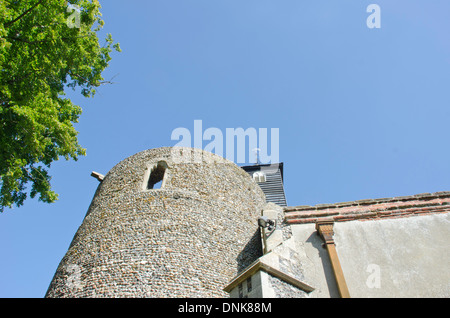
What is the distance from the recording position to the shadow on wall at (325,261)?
15.3 feet

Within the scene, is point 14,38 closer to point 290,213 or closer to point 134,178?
point 134,178

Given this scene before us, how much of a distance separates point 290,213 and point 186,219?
2.94 metres

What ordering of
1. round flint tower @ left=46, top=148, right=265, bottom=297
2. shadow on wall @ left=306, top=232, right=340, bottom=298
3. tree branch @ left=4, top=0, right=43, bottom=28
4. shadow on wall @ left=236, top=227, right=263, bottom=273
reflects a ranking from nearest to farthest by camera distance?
shadow on wall @ left=306, top=232, right=340, bottom=298, tree branch @ left=4, top=0, right=43, bottom=28, round flint tower @ left=46, top=148, right=265, bottom=297, shadow on wall @ left=236, top=227, right=263, bottom=273

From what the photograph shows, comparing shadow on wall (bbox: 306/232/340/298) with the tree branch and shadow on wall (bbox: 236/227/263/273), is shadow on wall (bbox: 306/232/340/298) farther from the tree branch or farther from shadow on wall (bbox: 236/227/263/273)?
the tree branch

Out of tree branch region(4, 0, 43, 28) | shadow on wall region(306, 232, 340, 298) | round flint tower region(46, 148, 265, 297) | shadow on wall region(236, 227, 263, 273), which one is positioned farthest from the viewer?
shadow on wall region(236, 227, 263, 273)

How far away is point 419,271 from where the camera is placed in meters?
4.67

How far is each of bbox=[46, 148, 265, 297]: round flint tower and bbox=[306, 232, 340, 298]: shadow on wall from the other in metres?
2.55

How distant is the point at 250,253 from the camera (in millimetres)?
8078

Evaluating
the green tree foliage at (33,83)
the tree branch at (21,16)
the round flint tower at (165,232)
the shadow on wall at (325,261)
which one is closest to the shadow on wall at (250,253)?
the round flint tower at (165,232)

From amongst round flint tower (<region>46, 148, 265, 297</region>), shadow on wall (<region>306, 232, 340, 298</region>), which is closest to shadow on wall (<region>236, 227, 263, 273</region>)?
round flint tower (<region>46, 148, 265, 297</region>)

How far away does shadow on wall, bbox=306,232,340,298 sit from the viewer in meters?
4.67
